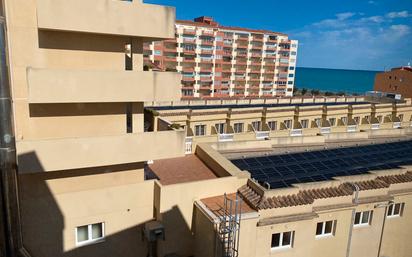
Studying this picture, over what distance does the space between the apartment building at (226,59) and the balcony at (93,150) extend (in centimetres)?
7112

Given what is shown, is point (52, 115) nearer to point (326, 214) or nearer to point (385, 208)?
point (326, 214)

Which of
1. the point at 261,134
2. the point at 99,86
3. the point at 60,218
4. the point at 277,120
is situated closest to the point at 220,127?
the point at 261,134

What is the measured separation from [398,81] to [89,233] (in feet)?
275

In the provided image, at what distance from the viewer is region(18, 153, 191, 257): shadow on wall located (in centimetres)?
1422

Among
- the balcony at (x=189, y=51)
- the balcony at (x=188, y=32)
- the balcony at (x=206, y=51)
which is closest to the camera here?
the balcony at (x=188, y=32)

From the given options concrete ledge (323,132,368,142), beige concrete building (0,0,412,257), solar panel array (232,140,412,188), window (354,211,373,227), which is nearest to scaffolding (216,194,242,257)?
beige concrete building (0,0,412,257)

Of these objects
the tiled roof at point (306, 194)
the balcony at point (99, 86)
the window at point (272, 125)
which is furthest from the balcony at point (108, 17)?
the window at point (272, 125)

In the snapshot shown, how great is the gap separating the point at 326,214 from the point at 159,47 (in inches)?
3078

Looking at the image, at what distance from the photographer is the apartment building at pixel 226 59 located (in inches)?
3600

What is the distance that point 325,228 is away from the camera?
58.5 feet

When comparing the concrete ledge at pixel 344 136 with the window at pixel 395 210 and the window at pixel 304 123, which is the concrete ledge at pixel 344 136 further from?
the window at pixel 395 210

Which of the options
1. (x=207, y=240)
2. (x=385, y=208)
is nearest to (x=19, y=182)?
Result: (x=207, y=240)

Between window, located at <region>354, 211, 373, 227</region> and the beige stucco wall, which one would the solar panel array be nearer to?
window, located at <region>354, 211, 373, 227</region>

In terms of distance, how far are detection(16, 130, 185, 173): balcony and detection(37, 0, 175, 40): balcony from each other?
174 inches
